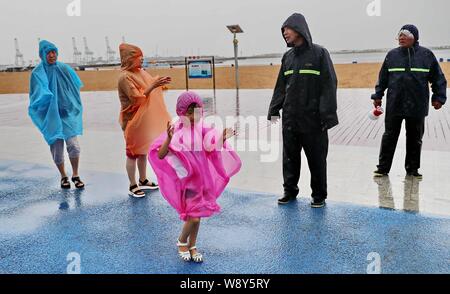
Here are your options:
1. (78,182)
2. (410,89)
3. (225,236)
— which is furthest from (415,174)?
(78,182)

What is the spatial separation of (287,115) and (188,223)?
5.85ft

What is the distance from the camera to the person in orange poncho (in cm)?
492

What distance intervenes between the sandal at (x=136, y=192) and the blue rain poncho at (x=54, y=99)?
1017 millimetres

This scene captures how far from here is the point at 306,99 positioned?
4434 millimetres

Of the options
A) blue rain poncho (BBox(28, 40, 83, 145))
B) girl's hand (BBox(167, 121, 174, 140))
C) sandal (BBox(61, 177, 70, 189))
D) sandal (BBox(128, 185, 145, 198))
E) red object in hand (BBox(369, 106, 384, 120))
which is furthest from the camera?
red object in hand (BBox(369, 106, 384, 120))

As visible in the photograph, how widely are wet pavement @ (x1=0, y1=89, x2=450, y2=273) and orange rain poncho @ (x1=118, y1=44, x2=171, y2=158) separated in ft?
2.14

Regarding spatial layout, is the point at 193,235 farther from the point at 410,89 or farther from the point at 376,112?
the point at 410,89

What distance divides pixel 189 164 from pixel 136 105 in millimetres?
1965

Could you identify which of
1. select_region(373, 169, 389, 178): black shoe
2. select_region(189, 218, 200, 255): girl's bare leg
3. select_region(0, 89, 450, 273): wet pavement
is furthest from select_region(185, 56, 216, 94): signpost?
select_region(189, 218, 200, 255): girl's bare leg

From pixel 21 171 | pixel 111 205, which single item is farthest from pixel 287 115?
pixel 21 171

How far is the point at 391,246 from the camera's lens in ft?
11.6

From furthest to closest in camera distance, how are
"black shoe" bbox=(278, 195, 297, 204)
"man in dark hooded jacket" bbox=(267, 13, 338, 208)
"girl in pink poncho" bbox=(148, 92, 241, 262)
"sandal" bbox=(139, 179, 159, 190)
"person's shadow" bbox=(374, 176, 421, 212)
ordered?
"sandal" bbox=(139, 179, 159, 190)
"black shoe" bbox=(278, 195, 297, 204)
"person's shadow" bbox=(374, 176, 421, 212)
"man in dark hooded jacket" bbox=(267, 13, 338, 208)
"girl in pink poncho" bbox=(148, 92, 241, 262)

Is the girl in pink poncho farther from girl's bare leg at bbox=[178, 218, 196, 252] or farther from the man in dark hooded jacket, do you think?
the man in dark hooded jacket
